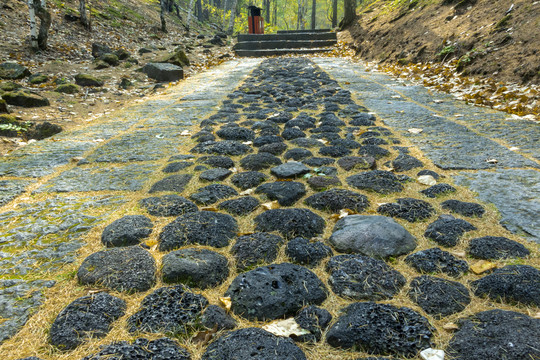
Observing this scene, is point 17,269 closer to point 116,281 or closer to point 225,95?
point 116,281

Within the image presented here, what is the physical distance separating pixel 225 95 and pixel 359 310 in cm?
453

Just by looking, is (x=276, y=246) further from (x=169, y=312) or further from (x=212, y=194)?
(x=212, y=194)

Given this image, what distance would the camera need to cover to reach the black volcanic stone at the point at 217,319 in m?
1.12

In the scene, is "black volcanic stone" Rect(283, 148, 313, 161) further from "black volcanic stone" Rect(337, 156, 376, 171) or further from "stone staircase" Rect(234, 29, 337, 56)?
"stone staircase" Rect(234, 29, 337, 56)

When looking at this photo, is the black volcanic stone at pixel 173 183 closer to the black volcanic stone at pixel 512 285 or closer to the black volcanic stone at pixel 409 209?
the black volcanic stone at pixel 409 209

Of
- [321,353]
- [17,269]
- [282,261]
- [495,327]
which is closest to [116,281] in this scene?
[17,269]

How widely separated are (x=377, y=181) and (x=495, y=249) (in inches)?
32.1

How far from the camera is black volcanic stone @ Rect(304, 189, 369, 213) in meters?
1.86

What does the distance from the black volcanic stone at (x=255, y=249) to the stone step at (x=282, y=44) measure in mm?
12336

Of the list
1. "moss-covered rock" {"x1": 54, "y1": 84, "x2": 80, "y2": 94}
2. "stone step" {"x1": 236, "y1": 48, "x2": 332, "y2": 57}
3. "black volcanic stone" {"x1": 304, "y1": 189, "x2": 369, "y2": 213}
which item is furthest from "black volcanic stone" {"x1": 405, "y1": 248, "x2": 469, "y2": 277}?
"stone step" {"x1": 236, "y1": 48, "x2": 332, "y2": 57}

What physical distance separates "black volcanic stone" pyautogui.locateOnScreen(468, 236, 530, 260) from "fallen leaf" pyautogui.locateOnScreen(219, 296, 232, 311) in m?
1.03

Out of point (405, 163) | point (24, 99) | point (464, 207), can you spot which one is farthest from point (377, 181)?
point (24, 99)

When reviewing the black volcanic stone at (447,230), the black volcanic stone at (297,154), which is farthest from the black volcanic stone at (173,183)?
the black volcanic stone at (447,230)

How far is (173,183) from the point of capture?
7.23ft
